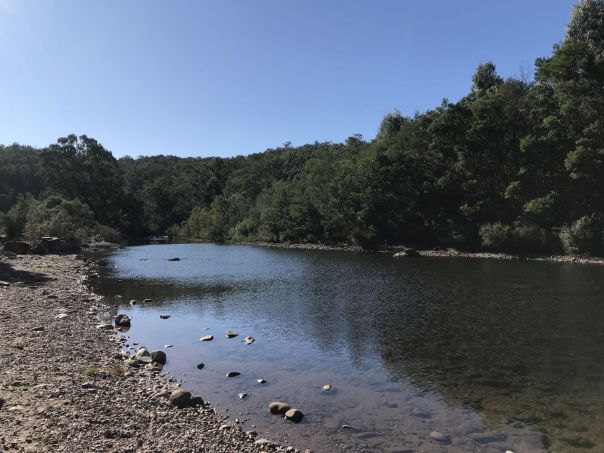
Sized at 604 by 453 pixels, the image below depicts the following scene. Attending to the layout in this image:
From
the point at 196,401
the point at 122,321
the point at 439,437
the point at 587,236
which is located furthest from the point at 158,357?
the point at 587,236

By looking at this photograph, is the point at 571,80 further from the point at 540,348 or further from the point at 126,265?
the point at 126,265

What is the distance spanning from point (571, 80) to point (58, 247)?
222ft

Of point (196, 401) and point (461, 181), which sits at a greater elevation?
point (461, 181)

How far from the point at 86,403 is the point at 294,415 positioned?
16.2 ft

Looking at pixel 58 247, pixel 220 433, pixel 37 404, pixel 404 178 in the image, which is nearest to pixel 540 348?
pixel 220 433

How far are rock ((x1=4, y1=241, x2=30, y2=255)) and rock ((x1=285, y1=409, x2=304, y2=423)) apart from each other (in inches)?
2106

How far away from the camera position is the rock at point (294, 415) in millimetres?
11320

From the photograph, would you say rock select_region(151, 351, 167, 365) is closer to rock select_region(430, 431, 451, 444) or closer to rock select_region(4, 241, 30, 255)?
rock select_region(430, 431, 451, 444)

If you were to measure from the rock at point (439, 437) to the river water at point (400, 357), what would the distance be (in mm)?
45

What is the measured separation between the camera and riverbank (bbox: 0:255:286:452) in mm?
9047

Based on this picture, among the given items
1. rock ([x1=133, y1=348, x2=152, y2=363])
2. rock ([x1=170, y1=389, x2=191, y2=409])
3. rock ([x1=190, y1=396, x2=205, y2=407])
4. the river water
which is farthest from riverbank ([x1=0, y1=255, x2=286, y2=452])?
the river water

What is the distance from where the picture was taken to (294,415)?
448 inches

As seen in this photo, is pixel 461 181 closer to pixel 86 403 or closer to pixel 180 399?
pixel 180 399

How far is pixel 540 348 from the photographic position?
Answer: 17344 millimetres
